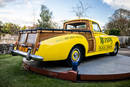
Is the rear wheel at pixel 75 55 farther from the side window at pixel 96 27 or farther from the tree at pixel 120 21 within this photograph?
the tree at pixel 120 21

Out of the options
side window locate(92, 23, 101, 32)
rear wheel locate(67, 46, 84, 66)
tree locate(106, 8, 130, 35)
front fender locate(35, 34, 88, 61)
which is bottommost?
rear wheel locate(67, 46, 84, 66)

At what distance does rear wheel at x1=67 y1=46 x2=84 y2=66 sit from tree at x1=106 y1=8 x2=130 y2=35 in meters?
20.3

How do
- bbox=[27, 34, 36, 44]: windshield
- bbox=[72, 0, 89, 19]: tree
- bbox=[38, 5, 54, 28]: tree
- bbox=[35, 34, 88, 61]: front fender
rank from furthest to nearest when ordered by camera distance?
bbox=[38, 5, 54, 28]: tree, bbox=[72, 0, 89, 19]: tree, bbox=[27, 34, 36, 44]: windshield, bbox=[35, 34, 88, 61]: front fender

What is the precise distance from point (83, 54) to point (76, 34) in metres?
0.83

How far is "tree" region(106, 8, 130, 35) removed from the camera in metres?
22.6

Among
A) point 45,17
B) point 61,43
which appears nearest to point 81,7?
point 45,17

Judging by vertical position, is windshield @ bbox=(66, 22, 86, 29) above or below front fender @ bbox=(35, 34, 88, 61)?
above

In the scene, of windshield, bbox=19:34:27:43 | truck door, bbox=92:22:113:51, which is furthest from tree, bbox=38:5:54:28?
windshield, bbox=19:34:27:43

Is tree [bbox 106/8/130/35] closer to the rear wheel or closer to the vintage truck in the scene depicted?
the vintage truck

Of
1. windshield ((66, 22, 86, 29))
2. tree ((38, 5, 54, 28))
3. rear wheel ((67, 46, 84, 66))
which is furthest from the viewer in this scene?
tree ((38, 5, 54, 28))

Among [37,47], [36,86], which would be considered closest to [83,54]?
[37,47]

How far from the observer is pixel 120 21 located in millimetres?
23000

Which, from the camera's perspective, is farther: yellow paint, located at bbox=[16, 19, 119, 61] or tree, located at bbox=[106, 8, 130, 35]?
tree, located at bbox=[106, 8, 130, 35]

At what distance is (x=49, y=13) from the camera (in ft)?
75.9
